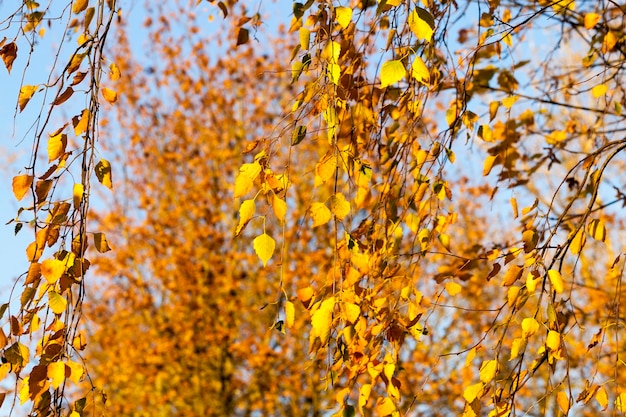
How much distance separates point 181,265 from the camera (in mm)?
7621

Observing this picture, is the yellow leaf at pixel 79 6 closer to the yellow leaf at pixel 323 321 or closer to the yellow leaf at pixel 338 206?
the yellow leaf at pixel 338 206

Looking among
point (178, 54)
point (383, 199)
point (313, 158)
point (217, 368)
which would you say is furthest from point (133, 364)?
point (383, 199)

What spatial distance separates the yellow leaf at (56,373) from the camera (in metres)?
1.46

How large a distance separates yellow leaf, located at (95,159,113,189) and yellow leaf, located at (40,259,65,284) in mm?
194

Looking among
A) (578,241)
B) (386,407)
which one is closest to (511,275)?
(578,241)

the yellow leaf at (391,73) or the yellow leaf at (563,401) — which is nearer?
the yellow leaf at (391,73)

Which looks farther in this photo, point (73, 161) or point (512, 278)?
point (512, 278)

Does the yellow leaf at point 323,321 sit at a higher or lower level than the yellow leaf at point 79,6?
lower

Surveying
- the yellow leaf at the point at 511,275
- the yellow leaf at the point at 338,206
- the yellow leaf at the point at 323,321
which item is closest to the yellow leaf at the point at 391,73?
the yellow leaf at the point at 338,206

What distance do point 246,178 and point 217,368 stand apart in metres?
6.16

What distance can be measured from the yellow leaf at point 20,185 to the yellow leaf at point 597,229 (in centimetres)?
128

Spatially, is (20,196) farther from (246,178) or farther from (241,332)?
(241,332)

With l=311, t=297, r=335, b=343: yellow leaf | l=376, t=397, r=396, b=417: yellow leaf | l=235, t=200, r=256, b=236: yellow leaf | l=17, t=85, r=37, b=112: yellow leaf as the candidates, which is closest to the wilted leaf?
l=17, t=85, r=37, b=112: yellow leaf

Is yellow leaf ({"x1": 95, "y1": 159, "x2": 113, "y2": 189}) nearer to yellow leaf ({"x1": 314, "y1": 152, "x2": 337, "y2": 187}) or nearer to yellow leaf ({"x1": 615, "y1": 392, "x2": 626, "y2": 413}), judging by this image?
yellow leaf ({"x1": 314, "y1": 152, "x2": 337, "y2": 187})
